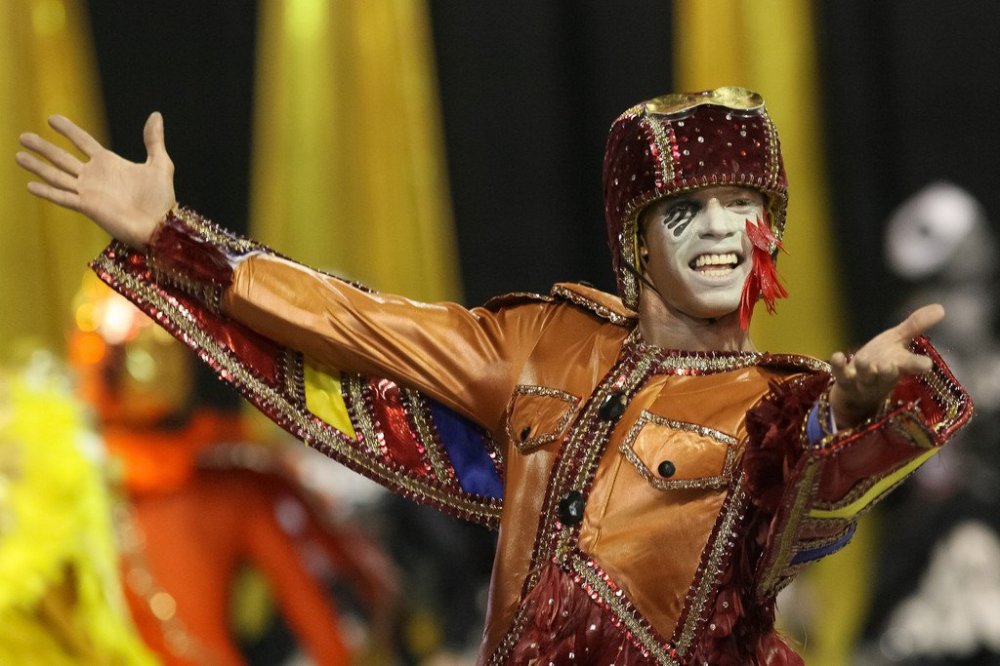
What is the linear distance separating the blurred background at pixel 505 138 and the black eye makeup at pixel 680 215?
223 cm

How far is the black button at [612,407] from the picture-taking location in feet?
7.24

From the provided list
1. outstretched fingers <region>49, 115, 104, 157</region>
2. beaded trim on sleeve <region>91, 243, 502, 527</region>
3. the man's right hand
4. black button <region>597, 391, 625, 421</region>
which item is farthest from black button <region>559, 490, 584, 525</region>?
outstretched fingers <region>49, 115, 104, 157</region>

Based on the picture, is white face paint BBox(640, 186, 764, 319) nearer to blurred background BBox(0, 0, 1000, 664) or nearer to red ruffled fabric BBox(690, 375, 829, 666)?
red ruffled fabric BBox(690, 375, 829, 666)

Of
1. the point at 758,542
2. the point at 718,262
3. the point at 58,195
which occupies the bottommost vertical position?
the point at 758,542

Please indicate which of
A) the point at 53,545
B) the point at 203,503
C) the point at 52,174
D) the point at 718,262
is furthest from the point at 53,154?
the point at 203,503

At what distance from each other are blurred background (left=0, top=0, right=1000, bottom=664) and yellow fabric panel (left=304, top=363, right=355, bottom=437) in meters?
2.08

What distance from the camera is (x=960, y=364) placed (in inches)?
171

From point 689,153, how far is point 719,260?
0.14 m

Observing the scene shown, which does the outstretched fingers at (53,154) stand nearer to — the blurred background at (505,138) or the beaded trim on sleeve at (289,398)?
the beaded trim on sleeve at (289,398)

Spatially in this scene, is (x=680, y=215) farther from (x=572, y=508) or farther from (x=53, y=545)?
(x=53, y=545)

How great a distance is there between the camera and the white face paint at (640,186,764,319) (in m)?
2.20

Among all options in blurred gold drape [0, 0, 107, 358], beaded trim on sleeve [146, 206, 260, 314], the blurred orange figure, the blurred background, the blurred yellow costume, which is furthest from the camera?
blurred gold drape [0, 0, 107, 358]

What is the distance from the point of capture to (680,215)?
2.23 metres

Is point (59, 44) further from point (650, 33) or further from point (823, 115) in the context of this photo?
point (823, 115)
